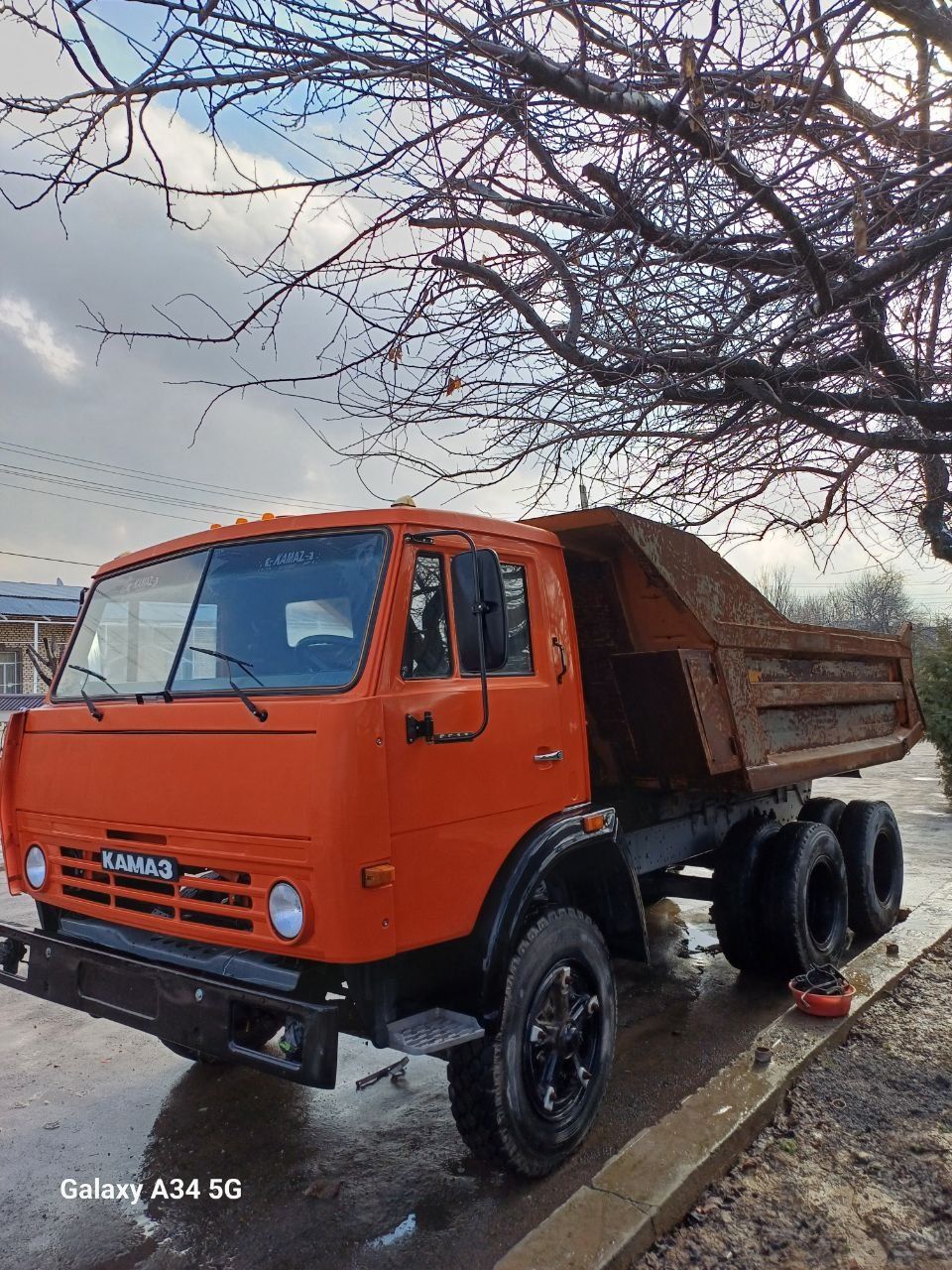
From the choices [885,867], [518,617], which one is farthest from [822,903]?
[518,617]

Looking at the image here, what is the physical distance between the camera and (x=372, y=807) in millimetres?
2703

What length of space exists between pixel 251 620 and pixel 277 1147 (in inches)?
83.4

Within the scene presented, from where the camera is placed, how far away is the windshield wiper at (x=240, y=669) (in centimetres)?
285

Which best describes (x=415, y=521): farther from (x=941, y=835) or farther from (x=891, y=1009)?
(x=941, y=835)

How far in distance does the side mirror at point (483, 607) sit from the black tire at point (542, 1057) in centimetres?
108

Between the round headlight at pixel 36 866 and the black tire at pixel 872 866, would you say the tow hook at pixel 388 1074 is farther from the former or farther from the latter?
the black tire at pixel 872 866

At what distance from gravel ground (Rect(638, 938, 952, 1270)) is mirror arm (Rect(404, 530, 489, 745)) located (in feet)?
5.51

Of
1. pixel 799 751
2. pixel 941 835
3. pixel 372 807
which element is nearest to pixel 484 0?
pixel 372 807

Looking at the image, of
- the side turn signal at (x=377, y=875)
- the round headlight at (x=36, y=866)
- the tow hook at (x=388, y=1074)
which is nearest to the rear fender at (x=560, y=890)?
the side turn signal at (x=377, y=875)

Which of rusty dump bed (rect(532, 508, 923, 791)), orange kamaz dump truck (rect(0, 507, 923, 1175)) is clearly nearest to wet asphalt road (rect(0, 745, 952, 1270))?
orange kamaz dump truck (rect(0, 507, 923, 1175))

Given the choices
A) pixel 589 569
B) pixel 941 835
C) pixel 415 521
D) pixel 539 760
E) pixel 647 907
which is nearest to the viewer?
pixel 415 521

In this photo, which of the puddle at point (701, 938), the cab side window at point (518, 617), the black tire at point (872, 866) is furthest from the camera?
the puddle at point (701, 938)

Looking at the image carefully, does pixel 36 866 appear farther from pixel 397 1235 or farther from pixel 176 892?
pixel 397 1235

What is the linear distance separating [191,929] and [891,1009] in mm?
3672
